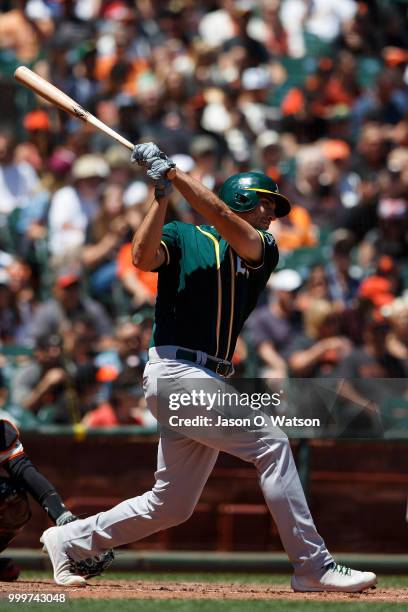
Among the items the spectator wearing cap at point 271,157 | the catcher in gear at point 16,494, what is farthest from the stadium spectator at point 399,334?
the catcher in gear at point 16,494

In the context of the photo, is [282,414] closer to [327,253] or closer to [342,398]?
[342,398]

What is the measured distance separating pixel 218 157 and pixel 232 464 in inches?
165

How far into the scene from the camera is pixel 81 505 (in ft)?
27.3

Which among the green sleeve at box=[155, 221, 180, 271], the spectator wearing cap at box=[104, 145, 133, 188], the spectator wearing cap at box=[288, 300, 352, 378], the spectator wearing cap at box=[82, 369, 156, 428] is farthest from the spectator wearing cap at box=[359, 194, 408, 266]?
the green sleeve at box=[155, 221, 180, 271]

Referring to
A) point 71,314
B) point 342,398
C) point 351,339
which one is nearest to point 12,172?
point 71,314

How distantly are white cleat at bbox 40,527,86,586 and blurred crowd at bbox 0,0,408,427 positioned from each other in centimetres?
290

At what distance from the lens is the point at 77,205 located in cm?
1116

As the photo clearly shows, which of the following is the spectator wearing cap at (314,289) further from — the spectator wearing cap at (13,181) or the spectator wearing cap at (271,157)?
the spectator wearing cap at (13,181)

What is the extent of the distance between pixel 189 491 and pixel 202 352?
63 cm

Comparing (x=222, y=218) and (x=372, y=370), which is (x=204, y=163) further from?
(x=222, y=218)

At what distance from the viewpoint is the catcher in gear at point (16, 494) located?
5.97m

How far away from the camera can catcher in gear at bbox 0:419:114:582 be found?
597 cm

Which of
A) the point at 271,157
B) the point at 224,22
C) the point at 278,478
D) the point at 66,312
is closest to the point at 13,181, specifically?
the point at 66,312

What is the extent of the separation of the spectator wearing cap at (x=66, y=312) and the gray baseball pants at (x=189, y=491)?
4.10 meters
